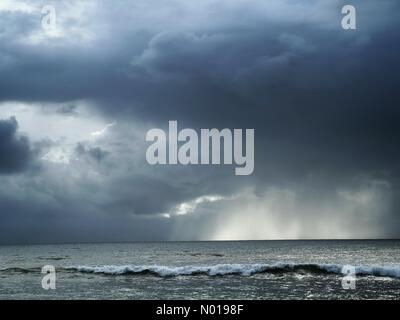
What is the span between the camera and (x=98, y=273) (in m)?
39.1

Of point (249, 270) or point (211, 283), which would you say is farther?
point (249, 270)

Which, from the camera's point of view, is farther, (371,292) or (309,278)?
(309,278)

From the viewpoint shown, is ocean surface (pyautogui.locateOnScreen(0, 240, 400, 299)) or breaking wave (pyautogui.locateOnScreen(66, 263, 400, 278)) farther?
breaking wave (pyautogui.locateOnScreen(66, 263, 400, 278))

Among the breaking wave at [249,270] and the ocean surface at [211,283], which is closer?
the ocean surface at [211,283]
